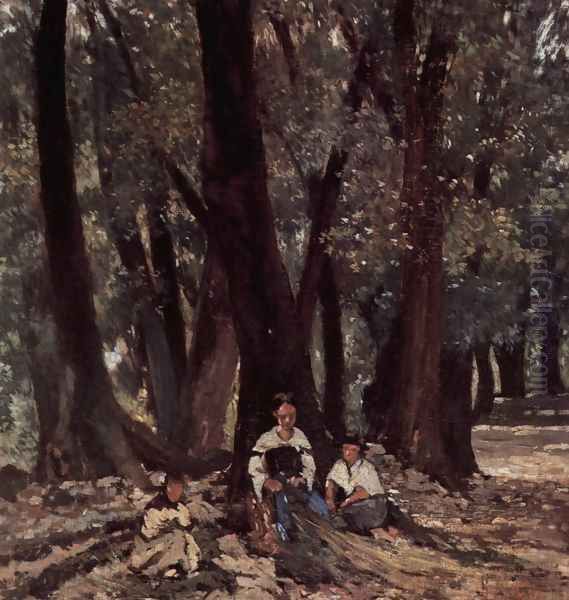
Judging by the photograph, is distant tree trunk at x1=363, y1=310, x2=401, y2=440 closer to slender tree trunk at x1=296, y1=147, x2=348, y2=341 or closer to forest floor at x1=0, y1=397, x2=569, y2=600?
forest floor at x1=0, y1=397, x2=569, y2=600

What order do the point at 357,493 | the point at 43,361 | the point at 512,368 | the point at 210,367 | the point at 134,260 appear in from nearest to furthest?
1. the point at 357,493
2. the point at 43,361
3. the point at 210,367
4. the point at 134,260
5. the point at 512,368

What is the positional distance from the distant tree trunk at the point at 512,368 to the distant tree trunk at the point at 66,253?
2275 millimetres

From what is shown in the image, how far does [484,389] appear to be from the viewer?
582 centimetres

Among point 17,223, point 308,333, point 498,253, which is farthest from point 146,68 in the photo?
point 498,253

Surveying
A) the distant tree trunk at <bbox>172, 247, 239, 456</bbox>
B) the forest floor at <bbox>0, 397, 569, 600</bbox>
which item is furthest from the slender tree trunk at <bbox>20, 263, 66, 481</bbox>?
the distant tree trunk at <bbox>172, 247, 239, 456</bbox>

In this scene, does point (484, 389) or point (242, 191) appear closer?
point (242, 191)

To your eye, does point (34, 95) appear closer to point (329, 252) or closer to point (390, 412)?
point (329, 252)

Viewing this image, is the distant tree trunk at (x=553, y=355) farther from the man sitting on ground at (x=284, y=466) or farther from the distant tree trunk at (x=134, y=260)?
the distant tree trunk at (x=134, y=260)

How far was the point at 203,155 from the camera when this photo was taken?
18.2 ft

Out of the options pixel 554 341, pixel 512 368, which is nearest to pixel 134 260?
pixel 512 368

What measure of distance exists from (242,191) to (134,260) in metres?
0.76

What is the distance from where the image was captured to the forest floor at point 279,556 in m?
5.12

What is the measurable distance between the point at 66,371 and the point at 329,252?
162 centimetres

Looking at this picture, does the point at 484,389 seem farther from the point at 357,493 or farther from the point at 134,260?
the point at 134,260
